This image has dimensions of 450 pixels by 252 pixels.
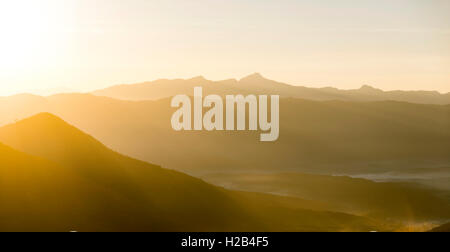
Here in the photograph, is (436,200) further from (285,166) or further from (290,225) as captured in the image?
(285,166)

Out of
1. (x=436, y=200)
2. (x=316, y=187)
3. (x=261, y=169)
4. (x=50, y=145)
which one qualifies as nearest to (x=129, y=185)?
(x=50, y=145)

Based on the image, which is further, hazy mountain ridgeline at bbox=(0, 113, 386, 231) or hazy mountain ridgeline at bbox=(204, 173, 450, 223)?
hazy mountain ridgeline at bbox=(204, 173, 450, 223)

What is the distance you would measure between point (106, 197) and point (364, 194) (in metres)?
77.3

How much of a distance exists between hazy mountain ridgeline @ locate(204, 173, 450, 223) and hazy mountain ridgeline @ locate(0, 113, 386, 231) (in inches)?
633

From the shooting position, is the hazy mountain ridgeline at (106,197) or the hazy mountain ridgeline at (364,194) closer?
the hazy mountain ridgeline at (106,197)

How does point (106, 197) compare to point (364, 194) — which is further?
point (364, 194)

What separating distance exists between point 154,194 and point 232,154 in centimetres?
13093

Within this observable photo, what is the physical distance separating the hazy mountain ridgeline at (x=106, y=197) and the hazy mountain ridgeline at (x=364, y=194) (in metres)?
16.1

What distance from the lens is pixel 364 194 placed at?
116 meters

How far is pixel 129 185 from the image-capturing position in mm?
61531

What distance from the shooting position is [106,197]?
52.1m

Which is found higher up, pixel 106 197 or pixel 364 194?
pixel 106 197

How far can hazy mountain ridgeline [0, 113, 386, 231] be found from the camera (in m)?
41.7

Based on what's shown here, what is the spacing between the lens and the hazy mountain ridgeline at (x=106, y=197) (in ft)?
137
